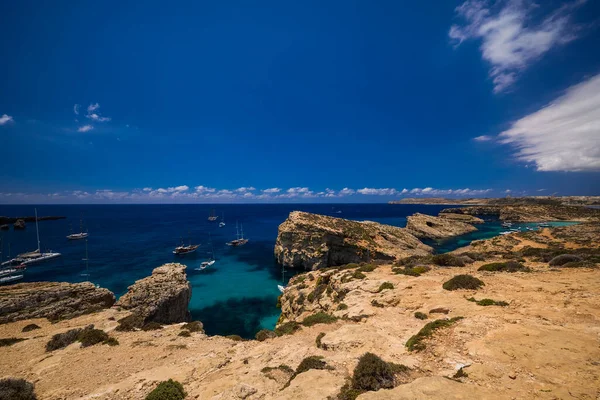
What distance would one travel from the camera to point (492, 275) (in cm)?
1856

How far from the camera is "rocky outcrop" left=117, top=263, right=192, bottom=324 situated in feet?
72.5

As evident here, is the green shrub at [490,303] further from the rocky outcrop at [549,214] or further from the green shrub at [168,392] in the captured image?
the rocky outcrop at [549,214]

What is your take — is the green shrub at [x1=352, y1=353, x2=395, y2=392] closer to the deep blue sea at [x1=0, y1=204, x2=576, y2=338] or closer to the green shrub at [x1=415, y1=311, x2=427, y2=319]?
the green shrub at [x1=415, y1=311, x2=427, y2=319]

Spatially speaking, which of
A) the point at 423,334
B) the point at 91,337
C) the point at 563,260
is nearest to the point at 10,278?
the point at 91,337

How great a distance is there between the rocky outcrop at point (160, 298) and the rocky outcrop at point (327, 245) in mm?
26629

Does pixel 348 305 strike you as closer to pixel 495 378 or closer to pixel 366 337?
pixel 366 337

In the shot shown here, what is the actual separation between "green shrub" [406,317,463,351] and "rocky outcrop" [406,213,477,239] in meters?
77.9

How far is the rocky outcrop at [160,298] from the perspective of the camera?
2209 cm

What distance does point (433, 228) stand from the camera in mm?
88625

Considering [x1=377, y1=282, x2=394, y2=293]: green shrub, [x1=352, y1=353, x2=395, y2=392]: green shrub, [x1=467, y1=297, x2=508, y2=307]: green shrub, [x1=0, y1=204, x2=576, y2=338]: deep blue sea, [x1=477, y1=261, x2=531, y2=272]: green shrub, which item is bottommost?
[x1=0, y1=204, x2=576, y2=338]: deep blue sea

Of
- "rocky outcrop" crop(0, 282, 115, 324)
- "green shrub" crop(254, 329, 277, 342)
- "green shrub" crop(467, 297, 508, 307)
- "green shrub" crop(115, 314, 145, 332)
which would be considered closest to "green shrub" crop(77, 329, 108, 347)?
"green shrub" crop(115, 314, 145, 332)

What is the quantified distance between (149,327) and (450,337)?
2029 cm

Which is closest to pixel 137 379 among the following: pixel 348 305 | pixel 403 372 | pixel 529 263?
pixel 403 372

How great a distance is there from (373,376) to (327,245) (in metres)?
40.1
